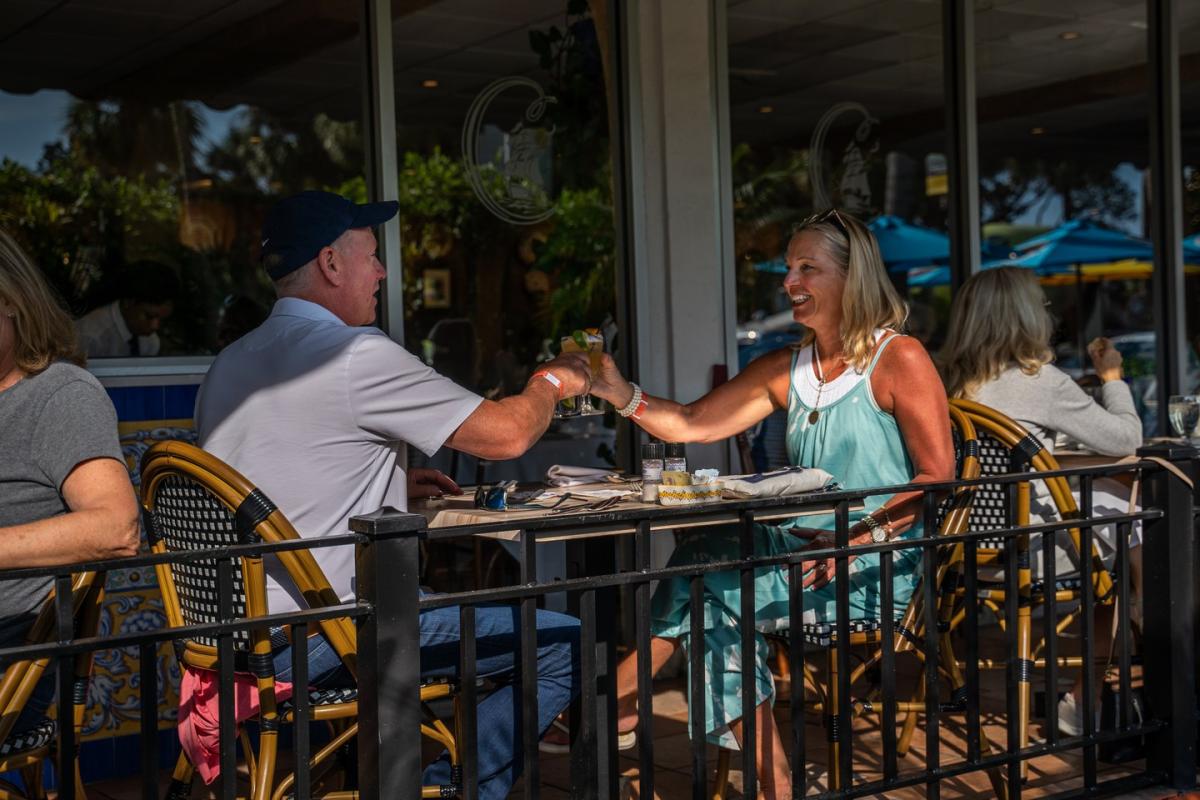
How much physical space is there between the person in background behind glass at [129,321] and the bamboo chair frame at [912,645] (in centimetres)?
223

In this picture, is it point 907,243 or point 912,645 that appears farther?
point 907,243

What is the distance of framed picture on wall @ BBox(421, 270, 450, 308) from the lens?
4914 millimetres

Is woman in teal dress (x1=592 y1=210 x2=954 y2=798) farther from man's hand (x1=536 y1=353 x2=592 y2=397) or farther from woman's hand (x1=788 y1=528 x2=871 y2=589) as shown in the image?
man's hand (x1=536 y1=353 x2=592 y2=397)

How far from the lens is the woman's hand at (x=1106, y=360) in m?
4.25

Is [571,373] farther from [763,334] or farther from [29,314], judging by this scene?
[763,334]

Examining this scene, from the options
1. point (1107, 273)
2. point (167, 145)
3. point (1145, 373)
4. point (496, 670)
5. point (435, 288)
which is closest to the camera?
point (496, 670)

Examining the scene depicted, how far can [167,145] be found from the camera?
8422mm

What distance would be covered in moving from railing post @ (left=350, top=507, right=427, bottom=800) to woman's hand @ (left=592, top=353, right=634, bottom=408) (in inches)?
50.9

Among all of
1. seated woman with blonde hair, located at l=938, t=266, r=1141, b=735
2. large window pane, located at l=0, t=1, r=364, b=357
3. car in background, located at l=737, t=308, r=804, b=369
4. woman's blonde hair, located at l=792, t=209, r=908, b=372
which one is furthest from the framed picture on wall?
woman's blonde hair, located at l=792, t=209, r=908, b=372

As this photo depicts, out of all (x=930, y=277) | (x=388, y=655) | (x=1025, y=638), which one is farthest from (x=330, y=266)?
(x=930, y=277)

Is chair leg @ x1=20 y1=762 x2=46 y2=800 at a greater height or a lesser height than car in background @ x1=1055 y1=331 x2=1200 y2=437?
lesser

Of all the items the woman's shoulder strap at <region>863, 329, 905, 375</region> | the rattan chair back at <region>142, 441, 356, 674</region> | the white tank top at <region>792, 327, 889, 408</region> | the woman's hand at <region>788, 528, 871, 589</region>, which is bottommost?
the woman's hand at <region>788, 528, 871, 589</region>

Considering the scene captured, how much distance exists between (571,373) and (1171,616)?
1.39 meters

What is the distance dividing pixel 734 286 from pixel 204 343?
2237mm
